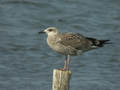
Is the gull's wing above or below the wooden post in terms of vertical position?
above

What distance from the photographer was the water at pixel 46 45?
42.6ft

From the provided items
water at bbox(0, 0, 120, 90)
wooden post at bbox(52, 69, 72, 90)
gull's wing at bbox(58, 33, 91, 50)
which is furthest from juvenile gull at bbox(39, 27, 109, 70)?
water at bbox(0, 0, 120, 90)

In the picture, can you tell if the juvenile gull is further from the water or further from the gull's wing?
the water

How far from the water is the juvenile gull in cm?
248

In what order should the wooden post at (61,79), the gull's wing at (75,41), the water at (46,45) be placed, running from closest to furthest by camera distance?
1. the wooden post at (61,79)
2. the gull's wing at (75,41)
3. the water at (46,45)

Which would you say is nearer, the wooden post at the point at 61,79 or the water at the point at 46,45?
the wooden post at the point at 61,79

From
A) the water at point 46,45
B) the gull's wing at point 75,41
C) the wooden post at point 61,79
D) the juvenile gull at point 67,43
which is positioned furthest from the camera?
the water at point 46,45

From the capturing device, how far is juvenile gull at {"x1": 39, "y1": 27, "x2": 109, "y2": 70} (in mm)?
9664

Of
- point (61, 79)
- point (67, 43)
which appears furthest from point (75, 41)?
point (61, 79)

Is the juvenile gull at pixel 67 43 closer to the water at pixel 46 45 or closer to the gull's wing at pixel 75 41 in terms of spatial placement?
the gull's wing at pixel 75 41

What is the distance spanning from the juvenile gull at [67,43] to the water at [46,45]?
2.48 m

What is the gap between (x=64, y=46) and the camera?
32.0ft

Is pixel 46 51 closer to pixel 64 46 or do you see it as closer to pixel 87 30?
pixel 87 30

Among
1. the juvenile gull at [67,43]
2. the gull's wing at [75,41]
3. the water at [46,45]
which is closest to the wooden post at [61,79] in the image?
the juvenile gull at [67,43]
